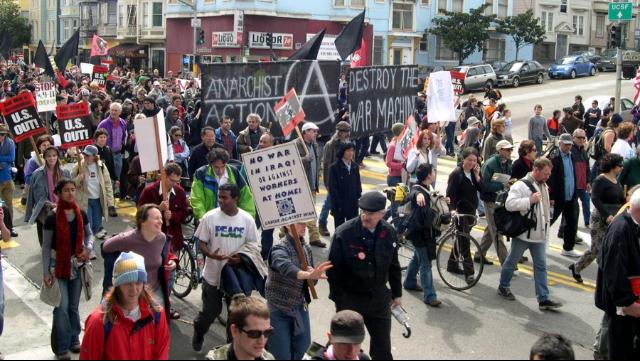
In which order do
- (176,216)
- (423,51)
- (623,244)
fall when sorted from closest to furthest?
(623,244) < (176,216) < (423,51)

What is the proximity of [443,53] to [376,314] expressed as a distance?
45357 millimetres

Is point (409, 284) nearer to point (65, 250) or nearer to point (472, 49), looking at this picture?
point (65, 250)

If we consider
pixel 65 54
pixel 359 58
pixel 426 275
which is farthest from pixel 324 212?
pixel 65 54

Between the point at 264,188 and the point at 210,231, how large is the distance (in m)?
0.73

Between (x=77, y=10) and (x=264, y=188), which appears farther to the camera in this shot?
(x=77, y=10)

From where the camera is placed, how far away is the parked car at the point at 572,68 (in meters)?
44.6

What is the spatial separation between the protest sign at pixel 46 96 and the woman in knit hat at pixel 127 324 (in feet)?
41.4

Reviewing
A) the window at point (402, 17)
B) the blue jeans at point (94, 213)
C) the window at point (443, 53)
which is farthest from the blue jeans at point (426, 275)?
the window at point (443, 53)

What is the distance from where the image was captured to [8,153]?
12.0 meters

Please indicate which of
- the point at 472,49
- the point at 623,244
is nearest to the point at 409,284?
the point at 623,244

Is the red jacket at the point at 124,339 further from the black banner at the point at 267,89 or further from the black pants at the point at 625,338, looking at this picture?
the black banner at the point at 267,89

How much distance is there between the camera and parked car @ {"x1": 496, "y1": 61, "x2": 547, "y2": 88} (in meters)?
40.4

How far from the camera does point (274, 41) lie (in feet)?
142

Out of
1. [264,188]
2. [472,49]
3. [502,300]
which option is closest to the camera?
[264,188]
